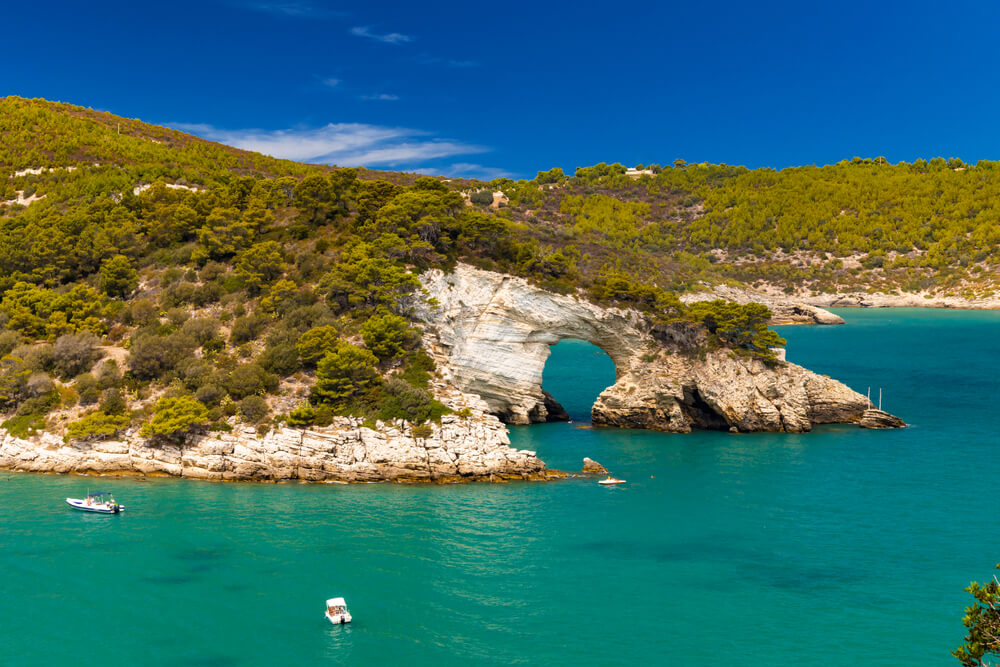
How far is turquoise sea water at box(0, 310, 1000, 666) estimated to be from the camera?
28141mm

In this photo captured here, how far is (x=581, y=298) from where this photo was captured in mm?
67500

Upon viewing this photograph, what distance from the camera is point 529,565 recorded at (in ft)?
118

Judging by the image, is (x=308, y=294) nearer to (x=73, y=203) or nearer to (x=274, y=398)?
(x=274, y=398)

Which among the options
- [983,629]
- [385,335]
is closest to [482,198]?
[385,335]

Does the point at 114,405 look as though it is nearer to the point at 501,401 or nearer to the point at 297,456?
the point at 297,456

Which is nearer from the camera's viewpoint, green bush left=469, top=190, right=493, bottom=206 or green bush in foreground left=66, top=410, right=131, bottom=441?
green bush in foreground left=66, top=410, right=131, bottom=441

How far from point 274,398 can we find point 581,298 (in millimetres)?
29938

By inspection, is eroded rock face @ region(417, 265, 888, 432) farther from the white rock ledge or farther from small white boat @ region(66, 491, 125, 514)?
small white boat @ region(66, 491, 125, 514)

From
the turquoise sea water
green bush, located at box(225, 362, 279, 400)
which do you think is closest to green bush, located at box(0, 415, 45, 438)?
the turquoise sea water

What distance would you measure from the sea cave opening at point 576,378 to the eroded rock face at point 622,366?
8.68m

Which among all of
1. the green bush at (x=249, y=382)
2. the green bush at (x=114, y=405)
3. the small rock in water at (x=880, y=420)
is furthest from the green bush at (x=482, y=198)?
the green bush at (x=114, y=405)

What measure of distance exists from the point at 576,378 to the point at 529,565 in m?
68.9

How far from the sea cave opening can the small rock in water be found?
1079 inches

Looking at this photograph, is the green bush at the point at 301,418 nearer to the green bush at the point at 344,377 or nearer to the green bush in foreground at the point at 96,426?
the green bush at the point at 344,377
